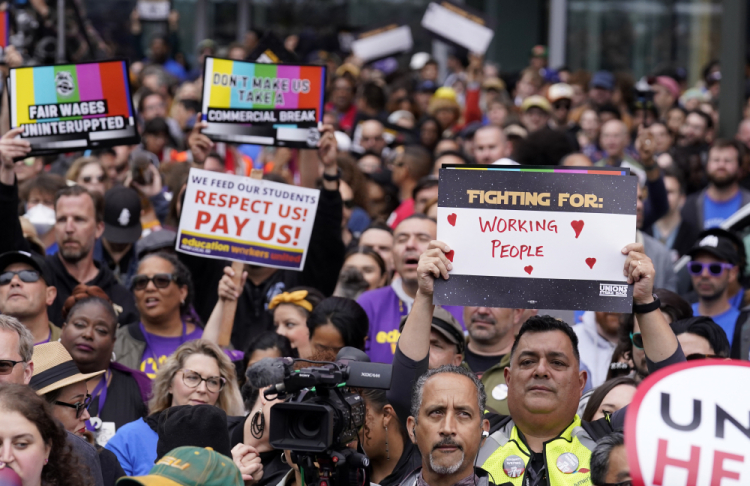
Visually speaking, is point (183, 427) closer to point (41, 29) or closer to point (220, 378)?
point (220, 378)

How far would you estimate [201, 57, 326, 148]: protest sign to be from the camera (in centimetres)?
777

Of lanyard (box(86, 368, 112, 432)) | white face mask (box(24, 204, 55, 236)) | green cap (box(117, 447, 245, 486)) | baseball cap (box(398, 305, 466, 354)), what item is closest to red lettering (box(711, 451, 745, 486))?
green cap (box(117, 447, 245, 486))

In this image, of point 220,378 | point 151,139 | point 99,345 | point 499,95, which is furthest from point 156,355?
point 499,95

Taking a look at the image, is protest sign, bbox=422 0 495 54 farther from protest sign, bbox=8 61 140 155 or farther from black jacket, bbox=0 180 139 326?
black jacket, bbox=0 180 139 326

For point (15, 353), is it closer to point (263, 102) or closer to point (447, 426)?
point (447, 426)

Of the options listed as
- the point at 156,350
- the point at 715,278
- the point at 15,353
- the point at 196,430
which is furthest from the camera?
the point at 715,278

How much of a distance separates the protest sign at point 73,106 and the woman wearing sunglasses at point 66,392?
2.52 meters

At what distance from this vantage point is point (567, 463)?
15.1 ft

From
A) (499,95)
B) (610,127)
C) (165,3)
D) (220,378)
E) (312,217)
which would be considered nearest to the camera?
(220,378)

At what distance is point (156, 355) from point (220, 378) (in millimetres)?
1098

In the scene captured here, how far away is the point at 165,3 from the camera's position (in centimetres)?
1822

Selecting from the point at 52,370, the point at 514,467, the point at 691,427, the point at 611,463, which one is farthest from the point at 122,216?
the point at 691,427

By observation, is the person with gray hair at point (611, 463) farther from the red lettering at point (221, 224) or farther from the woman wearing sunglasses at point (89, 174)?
the woman wearing sunglasses at point (89, 174)

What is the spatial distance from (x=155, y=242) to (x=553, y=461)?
4027 mm
